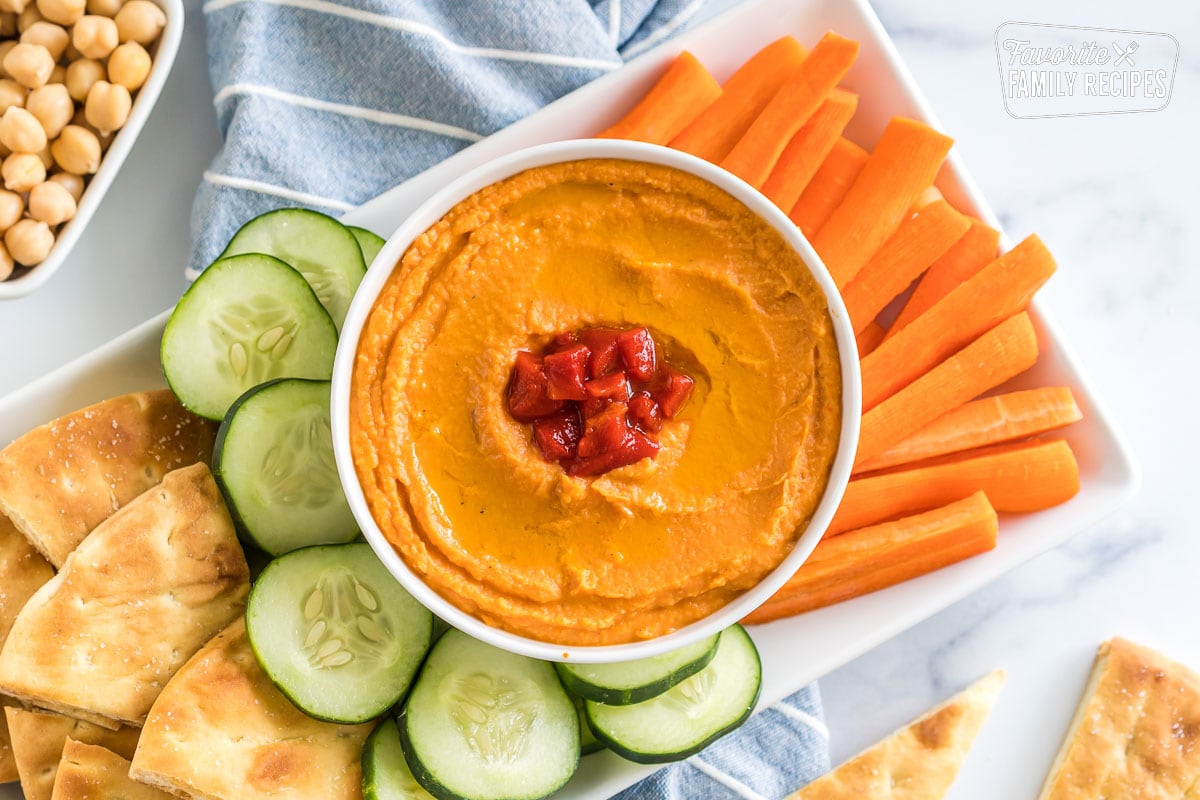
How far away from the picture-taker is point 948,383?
129 inches

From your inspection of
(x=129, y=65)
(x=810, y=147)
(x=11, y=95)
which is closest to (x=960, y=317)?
(x=810, y=147)

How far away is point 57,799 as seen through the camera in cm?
301

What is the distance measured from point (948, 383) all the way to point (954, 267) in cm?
37

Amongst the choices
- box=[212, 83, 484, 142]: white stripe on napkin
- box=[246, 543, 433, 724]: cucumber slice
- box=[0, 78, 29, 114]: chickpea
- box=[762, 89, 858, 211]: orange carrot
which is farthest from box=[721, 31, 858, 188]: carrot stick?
box=[0, 78, 29, 114]: chickpea

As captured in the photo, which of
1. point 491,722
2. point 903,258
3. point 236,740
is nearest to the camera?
point 236,740

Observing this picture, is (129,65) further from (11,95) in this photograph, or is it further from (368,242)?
(368,242)

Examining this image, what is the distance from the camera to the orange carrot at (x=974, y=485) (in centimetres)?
328

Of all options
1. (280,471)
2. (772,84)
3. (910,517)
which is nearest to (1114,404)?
(910,517)

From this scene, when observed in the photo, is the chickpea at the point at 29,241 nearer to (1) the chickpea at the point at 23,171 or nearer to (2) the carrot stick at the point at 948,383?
(1) the chickpea at the point at 23,171

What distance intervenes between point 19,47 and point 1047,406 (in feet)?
11.0

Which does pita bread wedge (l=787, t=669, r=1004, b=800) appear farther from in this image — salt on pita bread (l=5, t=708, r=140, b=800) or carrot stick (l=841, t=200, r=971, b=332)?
salt on pita bread (l=5, t=708, r=140, b=800)

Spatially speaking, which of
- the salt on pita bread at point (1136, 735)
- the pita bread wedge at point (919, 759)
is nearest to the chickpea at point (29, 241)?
the pita bread wedge at point (919, 759)

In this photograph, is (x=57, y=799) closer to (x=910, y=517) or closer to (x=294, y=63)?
(x=294, y=63)

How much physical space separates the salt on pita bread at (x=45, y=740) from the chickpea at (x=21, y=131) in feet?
5.65
